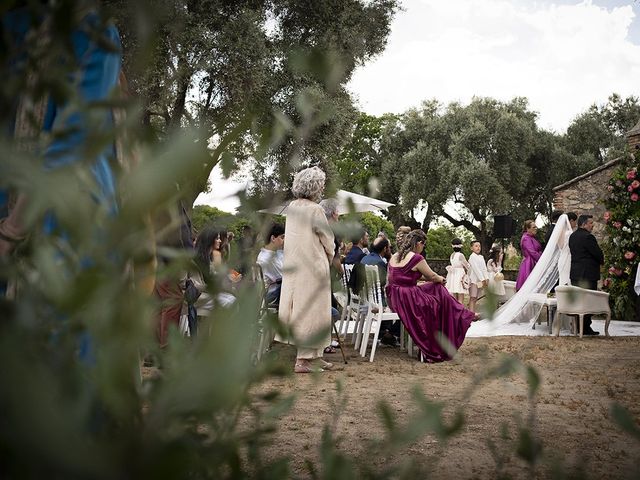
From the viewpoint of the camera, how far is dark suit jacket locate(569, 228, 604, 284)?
10.1m

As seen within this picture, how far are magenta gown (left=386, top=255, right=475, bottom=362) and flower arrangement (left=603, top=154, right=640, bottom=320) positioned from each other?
6.33m

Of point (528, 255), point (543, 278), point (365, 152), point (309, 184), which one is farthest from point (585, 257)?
point (365, 152)

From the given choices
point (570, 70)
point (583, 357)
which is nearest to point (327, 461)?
point (583, 357)

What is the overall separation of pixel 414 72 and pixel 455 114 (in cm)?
408

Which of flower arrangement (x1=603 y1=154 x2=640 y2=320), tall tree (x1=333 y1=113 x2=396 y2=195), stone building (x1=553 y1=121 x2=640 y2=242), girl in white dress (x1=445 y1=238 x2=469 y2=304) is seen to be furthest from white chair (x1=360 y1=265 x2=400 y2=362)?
tall tree (x1=333 y1=113 x2=396 y2=195)

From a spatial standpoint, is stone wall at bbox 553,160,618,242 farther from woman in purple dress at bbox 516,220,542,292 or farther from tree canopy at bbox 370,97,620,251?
tree canopy at bbox 370,97,620,251

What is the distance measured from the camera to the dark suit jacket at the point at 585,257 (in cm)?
1009

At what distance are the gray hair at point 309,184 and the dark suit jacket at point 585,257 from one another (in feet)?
19.6

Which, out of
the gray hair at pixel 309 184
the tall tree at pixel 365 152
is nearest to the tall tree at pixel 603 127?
the tall tree at pixel 365 152

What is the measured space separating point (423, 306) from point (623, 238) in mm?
6942

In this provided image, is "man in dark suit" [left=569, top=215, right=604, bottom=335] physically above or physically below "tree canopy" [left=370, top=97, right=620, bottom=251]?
below

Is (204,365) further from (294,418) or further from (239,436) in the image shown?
(294,418)

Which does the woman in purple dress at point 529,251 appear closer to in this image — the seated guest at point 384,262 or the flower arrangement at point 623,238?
the flower arrangement at point 623,238

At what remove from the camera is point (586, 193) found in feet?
55.2
